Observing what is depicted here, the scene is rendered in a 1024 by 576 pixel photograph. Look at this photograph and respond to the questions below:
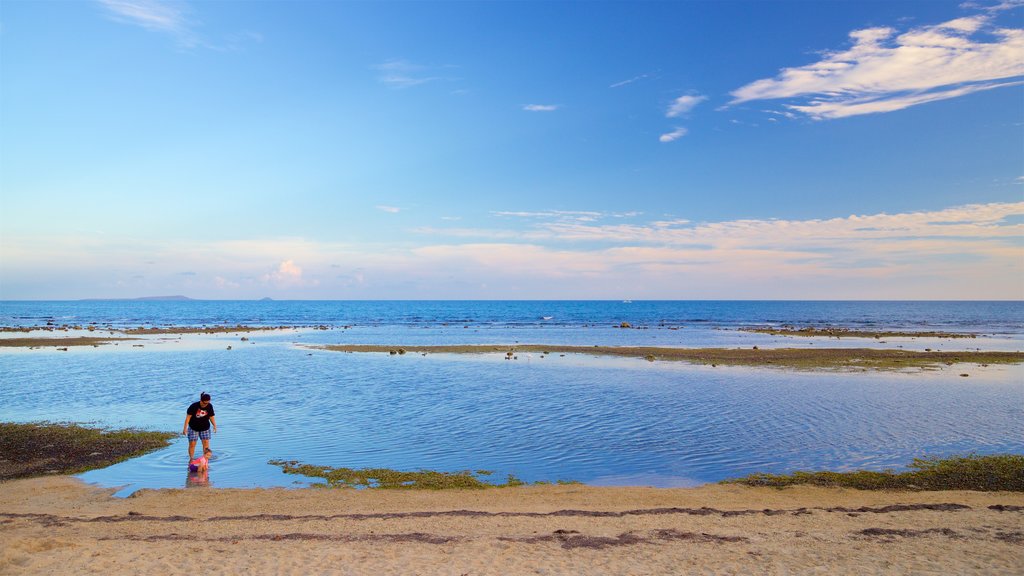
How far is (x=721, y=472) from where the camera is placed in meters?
17.2

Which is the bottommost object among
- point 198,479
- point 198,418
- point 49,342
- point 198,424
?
point 198,479

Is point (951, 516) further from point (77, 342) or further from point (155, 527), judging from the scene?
point (77, 342)

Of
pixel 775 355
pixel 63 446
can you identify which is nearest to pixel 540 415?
pixel 63 446

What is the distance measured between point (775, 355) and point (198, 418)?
141 ft

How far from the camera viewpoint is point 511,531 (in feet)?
40.4

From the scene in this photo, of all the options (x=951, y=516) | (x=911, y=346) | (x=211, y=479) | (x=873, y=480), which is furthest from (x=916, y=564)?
(x=911, y=346)

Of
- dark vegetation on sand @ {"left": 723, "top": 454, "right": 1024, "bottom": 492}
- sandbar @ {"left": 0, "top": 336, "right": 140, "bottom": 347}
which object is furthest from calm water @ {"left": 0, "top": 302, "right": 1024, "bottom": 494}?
sandbar @ {"left": 0, "top": 336, "right": 140, "bottom": 347}

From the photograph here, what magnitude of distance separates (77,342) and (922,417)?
68892mm

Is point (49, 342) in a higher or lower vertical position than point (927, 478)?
higher

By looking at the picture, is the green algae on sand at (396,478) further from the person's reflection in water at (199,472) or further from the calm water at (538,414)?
the person's reflection in water at (199,472)

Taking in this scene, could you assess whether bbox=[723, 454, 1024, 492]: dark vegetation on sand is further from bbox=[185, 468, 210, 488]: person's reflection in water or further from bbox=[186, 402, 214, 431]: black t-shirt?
bbox=[186, 402, 214, 431]: black t-shirt

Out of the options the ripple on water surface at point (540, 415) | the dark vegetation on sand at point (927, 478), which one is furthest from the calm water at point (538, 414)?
the dark vegetation on sand at point (927, 478)

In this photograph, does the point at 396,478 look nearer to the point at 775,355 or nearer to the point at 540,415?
the point at 540,415

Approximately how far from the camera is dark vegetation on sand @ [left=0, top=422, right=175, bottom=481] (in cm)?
1741
